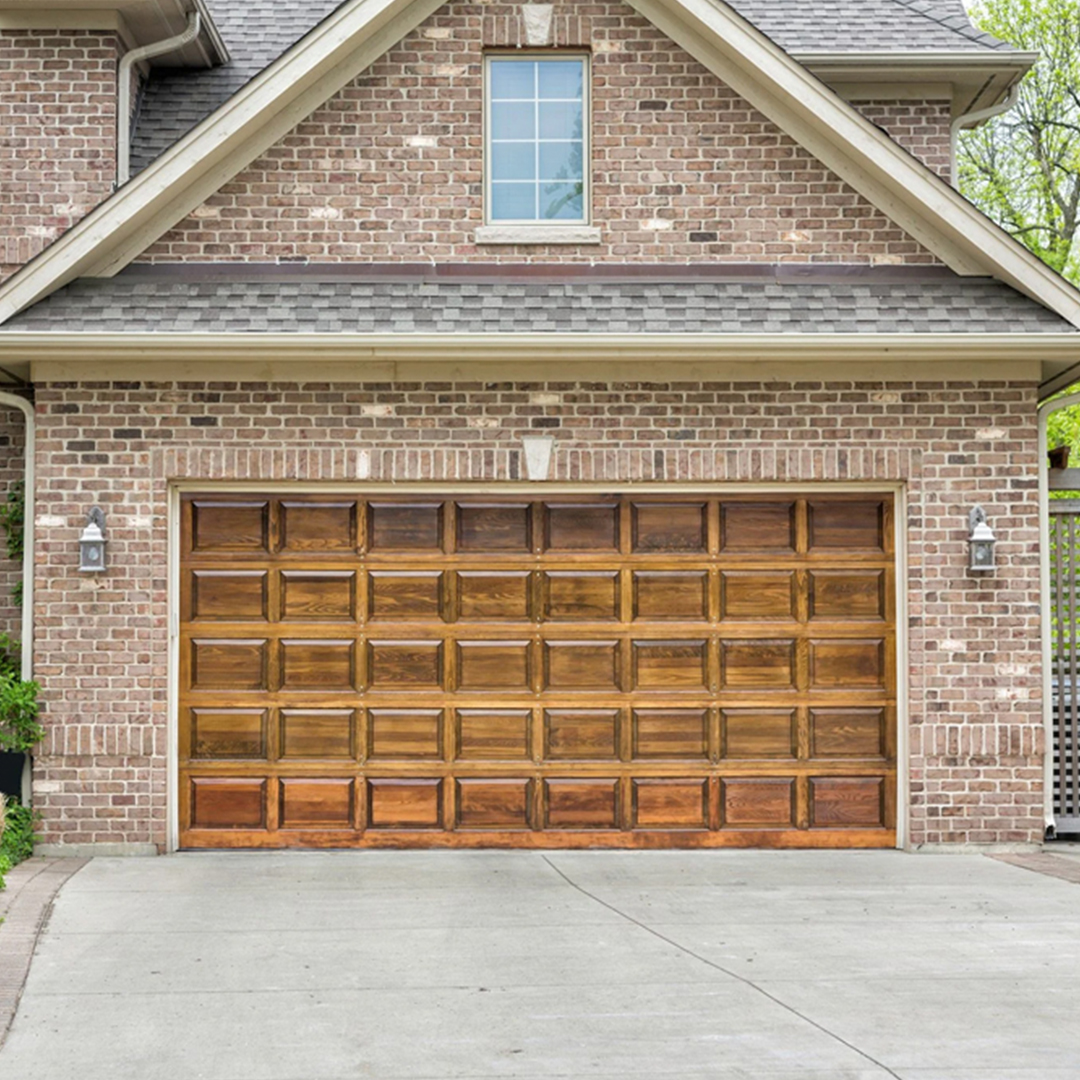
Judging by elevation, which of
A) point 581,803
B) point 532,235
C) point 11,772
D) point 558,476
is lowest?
point 581,803

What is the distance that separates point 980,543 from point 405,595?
4103mm

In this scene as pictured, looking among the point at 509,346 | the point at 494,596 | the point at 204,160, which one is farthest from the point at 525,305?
the point at 204,160

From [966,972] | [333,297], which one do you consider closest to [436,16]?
[333,297]

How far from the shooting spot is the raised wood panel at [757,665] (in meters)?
10.8

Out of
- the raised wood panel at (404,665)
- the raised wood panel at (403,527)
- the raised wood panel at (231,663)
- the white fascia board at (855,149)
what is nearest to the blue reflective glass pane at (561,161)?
the white fascia board at (855,149)

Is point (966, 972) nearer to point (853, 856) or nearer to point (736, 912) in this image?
point (736, 912)

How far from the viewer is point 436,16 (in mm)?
10898

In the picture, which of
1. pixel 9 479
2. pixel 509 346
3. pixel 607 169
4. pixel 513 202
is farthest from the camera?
pixel 9 479

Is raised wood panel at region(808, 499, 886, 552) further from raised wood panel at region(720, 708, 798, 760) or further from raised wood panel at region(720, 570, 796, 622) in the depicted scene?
raised wood panel at region(720, 708, 798, 760)

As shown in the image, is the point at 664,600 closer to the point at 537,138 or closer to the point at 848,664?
the point at 848,664

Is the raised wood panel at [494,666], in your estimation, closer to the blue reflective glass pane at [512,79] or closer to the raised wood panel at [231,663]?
the raised wood panel at [231,663]

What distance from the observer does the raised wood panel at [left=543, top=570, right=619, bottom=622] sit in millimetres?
10750

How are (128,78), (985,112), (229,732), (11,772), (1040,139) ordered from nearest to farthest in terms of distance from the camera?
1. (11,772)
2. (229,732)
3. (128,78)
4. (985,112)
5. (1040,139)

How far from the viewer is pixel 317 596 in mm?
10672
